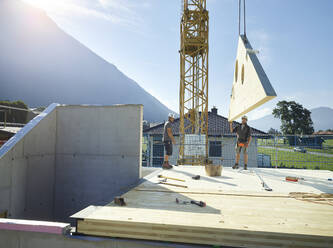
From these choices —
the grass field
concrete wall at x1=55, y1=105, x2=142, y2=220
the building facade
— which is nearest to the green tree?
the grass field

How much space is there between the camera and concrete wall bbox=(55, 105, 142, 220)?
5.88m

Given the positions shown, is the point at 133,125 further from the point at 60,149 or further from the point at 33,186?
the point at 33,186

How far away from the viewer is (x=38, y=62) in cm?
14600

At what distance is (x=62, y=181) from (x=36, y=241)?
12.0 feet

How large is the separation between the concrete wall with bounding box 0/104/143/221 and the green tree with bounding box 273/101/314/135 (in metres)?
44.5

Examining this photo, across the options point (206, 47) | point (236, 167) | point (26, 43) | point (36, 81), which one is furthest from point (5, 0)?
point (236, 167)

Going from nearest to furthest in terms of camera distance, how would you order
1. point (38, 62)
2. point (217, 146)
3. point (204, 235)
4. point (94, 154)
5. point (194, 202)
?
1. point (204, 235)
2. point (194, 202)
3. point (94, 154)
4. point (217, 146)
5. point (38, 62)

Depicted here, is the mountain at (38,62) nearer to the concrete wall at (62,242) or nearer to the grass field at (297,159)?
the grass field at (297,159)

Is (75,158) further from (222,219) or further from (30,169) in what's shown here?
(222,219)

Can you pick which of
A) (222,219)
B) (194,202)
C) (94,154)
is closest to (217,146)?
(94,154)

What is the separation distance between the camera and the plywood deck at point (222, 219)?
2.43 m

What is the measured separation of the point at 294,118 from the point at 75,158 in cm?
4654

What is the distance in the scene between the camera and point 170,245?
2621 mm

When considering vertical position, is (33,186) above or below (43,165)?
below
